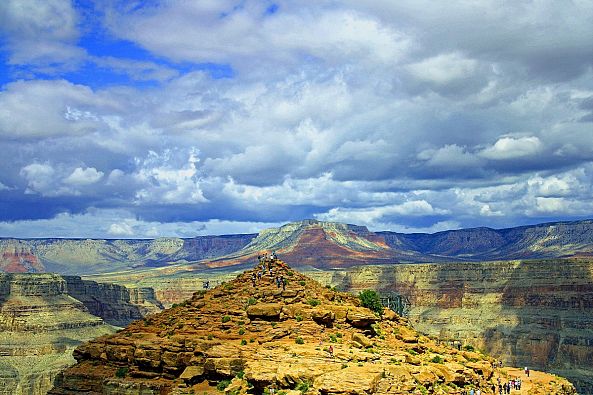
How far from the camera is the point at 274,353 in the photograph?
159ft

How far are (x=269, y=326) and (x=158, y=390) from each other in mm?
8920

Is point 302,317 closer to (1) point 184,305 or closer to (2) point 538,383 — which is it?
(1) point 184,305

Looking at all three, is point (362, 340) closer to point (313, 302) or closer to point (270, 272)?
point (313, 302)

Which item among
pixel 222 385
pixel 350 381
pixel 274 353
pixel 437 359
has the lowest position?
pixel 222 385

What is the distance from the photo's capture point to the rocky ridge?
145 feet

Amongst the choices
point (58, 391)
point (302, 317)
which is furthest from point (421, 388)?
point (58, 391)

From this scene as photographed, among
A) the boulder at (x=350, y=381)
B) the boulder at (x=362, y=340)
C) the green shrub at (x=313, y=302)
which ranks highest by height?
the green shrub at (x=313, y=302)

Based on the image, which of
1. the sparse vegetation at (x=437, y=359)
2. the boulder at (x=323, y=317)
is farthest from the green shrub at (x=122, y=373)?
the sparse vegetation at (x=437, y=359)

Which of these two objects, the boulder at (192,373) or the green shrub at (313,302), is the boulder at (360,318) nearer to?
the green shrub at (313,302)

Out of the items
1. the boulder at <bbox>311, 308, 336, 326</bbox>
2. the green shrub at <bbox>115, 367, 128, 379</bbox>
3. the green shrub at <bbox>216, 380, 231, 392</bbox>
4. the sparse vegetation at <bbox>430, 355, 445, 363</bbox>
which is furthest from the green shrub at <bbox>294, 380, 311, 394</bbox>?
the green shrub at <bbox>115, 367, 128, 379</bbox>

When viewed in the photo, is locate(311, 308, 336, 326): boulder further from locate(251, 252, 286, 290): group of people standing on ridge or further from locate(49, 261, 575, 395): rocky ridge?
locate(251, 252, 286, 290): group of people standing on ridge

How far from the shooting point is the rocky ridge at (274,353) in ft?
145

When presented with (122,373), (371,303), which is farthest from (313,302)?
(122,373)

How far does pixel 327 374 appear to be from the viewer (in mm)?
43062
